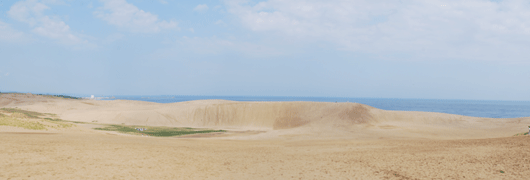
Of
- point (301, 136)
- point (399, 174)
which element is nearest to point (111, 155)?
point (399, 174)

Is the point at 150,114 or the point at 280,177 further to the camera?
the point at 150,114

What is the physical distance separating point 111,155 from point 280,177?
6.83m

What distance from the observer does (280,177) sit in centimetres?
1152

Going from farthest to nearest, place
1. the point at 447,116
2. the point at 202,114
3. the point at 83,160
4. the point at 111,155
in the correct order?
the point at 202,114 → the point at 447,116 → the point at 111,155 → the point at 83,160

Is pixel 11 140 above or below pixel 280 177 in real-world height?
above

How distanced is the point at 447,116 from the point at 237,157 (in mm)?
33991

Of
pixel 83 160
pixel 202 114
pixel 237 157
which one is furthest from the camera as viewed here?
pixel 202 114

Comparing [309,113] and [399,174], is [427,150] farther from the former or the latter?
[309,113]

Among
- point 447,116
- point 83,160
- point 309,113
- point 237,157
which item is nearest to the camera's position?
point 83,160

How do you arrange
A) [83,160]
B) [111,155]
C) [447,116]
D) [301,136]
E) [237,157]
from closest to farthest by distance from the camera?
[83,160], [111,155], [237,157], [301,136], [447,116]

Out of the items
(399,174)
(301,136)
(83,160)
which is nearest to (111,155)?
(83,160)

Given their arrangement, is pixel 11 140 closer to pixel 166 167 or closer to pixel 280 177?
pixel 166 167

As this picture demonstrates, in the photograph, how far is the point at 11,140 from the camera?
13125mm

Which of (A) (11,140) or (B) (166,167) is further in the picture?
(A) (11,140)
